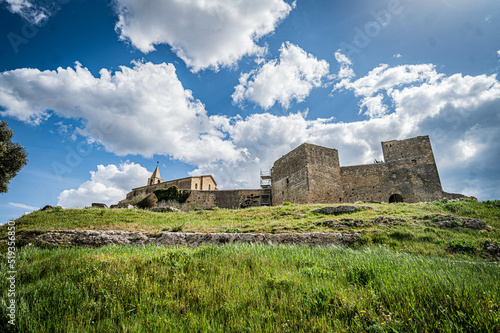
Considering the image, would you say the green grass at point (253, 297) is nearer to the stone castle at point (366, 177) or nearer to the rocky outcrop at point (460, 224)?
the rocky outcrop at point (460, 224)

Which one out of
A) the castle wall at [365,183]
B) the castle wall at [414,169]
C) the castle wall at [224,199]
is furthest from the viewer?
the castle wall at [224,199]

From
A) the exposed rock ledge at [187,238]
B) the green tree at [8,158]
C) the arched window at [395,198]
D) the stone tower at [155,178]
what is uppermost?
the stone tower at [155,178]

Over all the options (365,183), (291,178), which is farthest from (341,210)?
(365,183)

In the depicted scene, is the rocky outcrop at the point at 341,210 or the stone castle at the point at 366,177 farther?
the stone castle at the point at 366,177

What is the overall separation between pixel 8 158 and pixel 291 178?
26.3m

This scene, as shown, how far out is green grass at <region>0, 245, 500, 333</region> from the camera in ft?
6.91

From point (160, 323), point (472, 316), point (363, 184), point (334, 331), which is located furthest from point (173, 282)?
point (363, 184)

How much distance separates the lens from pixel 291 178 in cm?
2492

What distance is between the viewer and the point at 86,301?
266 centimetres

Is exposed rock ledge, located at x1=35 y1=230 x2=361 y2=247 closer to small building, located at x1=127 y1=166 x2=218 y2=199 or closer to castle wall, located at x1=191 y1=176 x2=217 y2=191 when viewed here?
small building, located at x1=127 y1=166 x2=218 y2=199

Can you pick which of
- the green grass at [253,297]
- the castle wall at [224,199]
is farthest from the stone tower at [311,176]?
the green grass at [253,297]

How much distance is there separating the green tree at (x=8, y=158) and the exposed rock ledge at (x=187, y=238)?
17.2m

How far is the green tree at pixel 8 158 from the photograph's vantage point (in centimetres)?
1777

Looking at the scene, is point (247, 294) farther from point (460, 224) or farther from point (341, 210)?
point (341, 210)
